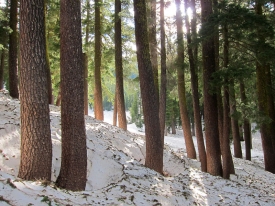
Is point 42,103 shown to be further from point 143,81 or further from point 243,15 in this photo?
point 243,15

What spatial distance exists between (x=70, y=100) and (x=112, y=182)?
2.35m

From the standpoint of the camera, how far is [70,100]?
199 inches

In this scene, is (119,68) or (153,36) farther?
(119,68)

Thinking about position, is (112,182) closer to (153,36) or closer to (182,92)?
(153,36)

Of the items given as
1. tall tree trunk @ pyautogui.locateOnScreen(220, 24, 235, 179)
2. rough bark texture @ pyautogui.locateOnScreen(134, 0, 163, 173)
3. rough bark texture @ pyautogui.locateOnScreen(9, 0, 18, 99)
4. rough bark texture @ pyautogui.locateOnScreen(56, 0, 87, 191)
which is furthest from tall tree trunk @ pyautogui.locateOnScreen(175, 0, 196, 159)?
rough bark texture @ pyautogui.locateOnScreen(9, 0, 18, 99)

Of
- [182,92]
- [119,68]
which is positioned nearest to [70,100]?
[119,68]

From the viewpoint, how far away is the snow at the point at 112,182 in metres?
4.02

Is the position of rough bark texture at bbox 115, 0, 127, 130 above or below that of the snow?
above

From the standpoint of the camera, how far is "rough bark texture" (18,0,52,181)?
15.1ft

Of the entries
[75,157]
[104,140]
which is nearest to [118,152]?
[104,140]

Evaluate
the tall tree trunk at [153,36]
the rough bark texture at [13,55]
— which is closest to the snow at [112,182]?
the rough bark texture at [13,55]

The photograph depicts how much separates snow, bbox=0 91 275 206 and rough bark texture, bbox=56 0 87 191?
381 millimetres

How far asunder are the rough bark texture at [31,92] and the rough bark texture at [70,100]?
0.47 m

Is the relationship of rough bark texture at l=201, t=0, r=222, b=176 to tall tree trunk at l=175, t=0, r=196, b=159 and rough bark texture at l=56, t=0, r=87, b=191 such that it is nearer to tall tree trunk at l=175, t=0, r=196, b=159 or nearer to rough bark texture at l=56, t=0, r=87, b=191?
tall tree trunk at l=175, t=0, r=196, b=159
